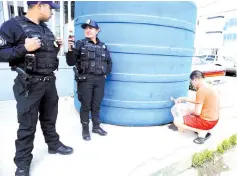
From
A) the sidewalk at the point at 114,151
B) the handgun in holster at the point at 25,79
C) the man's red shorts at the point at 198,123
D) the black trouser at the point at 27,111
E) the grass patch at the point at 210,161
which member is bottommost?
the grass patch at the point at 210,161

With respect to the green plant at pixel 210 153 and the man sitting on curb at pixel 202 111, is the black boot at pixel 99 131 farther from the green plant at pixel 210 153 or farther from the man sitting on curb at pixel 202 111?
the green plant at pixel 210 153

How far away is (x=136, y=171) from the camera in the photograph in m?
2.06

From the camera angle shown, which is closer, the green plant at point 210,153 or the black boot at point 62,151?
the black boot at point 62,151

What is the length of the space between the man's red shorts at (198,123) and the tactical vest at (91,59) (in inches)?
54.1

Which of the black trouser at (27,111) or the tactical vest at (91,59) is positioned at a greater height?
the tactical vest at (91,59)

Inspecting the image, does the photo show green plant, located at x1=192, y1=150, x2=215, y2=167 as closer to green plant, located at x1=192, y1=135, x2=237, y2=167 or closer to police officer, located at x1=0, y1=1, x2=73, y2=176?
green plant, located at x1=192, y1=135, x2=237, y2=167

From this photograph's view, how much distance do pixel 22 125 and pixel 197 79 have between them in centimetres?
212

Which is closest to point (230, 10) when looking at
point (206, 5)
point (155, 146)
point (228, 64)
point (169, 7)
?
point (206, 5)

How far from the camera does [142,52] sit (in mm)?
2879

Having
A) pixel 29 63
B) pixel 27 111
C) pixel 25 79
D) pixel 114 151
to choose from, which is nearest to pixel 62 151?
pixel 114 151

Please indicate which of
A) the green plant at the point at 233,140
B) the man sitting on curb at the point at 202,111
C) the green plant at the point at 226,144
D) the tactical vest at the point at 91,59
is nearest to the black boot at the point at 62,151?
the tactical vest at the point at 91,59

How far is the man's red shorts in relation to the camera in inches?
108

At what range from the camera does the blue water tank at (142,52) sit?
281 cm

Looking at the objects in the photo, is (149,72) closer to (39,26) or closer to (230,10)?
(39,26)
